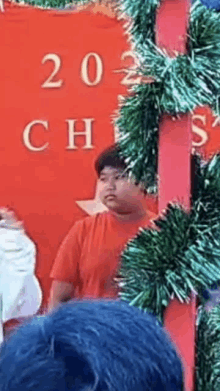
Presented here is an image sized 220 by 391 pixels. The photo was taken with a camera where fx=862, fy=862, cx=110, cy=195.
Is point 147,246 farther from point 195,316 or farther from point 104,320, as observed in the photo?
point 104,320

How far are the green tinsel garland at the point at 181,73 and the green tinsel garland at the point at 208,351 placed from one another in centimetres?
14

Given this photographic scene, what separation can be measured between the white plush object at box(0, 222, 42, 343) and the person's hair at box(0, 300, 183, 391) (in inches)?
34.0

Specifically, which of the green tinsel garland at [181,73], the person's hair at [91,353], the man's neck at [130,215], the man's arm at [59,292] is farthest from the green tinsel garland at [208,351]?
the man's arm at [59,292]

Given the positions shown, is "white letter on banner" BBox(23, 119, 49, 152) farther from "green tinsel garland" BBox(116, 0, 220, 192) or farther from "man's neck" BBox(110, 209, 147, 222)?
"green tinsel garland" BBox(116, 0, 220, 192)

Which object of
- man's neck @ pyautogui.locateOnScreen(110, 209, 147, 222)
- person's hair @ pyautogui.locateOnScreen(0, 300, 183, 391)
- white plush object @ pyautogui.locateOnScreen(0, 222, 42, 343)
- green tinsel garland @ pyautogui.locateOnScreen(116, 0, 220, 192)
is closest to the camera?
person's hair @ pyautogui.locateOnScreen(0, 300, 183, 391)

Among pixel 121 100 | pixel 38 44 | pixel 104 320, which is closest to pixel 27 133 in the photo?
pixel 38 44

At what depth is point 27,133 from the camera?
1265 millimetres

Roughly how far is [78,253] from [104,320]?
0.87 metres

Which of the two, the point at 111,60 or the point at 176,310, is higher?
the point at 111,60

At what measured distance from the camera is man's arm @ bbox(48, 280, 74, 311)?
49.3 inches

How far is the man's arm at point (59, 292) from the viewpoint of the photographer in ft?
4.11

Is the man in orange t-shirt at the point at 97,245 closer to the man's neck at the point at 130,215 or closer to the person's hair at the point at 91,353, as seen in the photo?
the man's neck at the point at 130,215

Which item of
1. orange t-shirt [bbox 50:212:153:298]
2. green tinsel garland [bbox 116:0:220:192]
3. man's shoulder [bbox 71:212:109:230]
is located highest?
green tinsel garland [bbox 116:0:220:192]

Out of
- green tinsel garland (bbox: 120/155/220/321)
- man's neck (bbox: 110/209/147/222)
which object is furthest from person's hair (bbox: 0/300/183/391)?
man's neck (bbox: 110/209/147/222)
